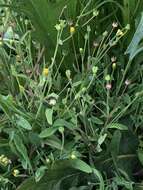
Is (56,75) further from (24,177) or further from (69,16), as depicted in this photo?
(24,177)

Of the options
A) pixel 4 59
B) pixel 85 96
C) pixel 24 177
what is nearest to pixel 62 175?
pixel 24 177

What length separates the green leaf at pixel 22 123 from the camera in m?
1.14

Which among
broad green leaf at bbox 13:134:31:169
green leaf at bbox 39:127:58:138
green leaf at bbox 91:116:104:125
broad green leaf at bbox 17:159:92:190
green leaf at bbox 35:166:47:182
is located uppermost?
green leaf at bbox 39:127:58:138

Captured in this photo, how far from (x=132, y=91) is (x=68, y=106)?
20cm

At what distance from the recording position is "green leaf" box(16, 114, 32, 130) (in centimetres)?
114

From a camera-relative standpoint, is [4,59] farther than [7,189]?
Yes

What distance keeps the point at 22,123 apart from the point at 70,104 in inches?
5.0

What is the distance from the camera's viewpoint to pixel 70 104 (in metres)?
1.21

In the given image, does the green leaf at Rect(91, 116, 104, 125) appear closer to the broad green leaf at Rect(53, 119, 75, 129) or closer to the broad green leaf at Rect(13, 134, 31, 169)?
the broad green leaf at Rect(53, 119, 75, 129)

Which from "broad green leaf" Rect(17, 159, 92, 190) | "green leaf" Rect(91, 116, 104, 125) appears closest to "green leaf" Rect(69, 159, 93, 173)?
"broad green leaf" Rect(17, 159, 92, 190)

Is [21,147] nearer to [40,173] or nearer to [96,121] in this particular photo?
[40,173]

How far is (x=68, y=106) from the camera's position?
1217 mm

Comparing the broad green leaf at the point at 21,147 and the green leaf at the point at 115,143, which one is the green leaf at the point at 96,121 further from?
the broad green leaf at the point at 21,147

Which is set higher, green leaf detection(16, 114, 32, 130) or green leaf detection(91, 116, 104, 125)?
green leaf detection(16, 114, 32, 130)
